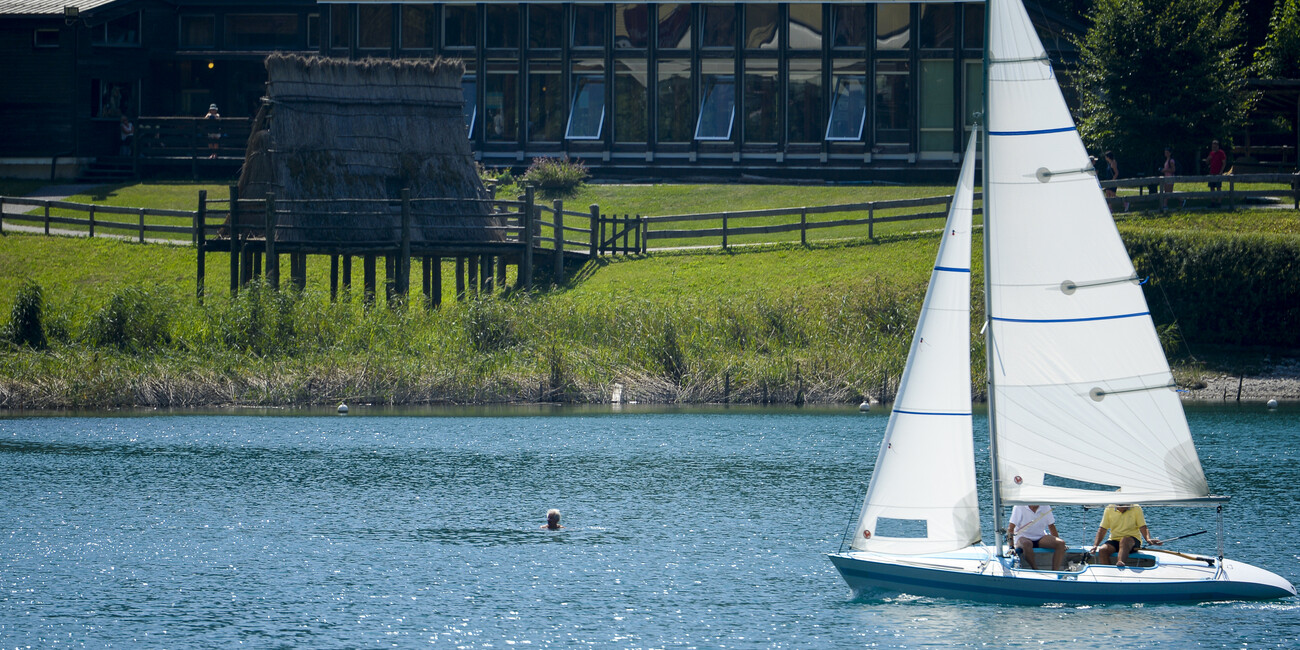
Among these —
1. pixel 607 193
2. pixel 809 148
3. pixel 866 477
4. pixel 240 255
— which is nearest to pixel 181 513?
pixel 866 477

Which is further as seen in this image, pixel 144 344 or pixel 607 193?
pixel 607 193

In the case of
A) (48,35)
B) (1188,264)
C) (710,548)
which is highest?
(48,35)

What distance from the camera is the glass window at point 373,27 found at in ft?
173

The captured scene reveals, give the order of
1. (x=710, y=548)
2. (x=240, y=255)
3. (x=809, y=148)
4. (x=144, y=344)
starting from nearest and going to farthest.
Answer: (x=710, y=548), (x=144, y=344), (x=240, y=255), (x=809, y=148)

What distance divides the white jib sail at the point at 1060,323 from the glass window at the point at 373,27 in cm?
4071

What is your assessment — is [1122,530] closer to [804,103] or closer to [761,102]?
[804,103]

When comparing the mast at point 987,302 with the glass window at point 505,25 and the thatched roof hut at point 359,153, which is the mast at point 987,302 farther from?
the glass window at point 505,25

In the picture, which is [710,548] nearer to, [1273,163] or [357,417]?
[357,417]

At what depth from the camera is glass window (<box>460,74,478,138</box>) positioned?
5209 centimetres

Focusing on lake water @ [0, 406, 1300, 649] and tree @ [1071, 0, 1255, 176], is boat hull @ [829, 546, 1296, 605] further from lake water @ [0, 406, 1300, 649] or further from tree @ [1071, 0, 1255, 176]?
tree @ [1071, 0, 1255, 176]

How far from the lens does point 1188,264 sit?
3288cm

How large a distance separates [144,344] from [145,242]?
9939mm

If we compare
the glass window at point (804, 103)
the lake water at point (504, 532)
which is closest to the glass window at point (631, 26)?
the glass window at point (804, 103)

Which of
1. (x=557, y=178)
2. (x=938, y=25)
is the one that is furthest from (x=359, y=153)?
(x=938, y=25)
